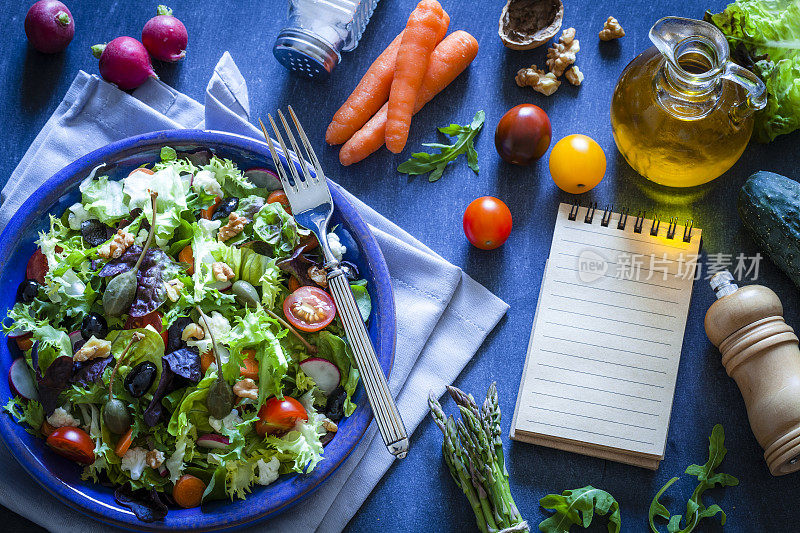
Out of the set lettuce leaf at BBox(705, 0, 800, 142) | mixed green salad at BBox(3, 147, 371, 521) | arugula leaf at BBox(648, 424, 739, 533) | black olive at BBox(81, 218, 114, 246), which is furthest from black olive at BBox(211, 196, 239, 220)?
lettuce leaf at BBox(705, 0, 800, 142)

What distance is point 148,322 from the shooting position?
1570 mm

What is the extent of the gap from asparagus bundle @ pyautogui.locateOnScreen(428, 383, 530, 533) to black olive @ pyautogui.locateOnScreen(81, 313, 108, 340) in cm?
85

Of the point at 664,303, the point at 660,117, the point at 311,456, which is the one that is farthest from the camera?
the point at 664,303

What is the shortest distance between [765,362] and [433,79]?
3.94 ft

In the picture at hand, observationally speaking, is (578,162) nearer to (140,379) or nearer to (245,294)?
(245,294)

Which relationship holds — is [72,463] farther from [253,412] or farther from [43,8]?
[43,8]

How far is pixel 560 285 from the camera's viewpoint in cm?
191

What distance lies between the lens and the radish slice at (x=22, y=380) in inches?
61.9

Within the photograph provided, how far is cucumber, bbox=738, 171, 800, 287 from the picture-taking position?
1785 millimetres

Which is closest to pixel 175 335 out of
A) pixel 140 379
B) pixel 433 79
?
pixel 140 379

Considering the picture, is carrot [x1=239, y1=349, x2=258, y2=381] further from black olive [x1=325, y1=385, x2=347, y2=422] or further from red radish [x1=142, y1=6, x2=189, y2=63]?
red radish [x1=142, y1=6, x2=189, y2=63]

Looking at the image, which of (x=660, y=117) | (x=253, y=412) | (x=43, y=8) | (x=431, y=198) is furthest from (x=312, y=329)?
(x=43, y=8)

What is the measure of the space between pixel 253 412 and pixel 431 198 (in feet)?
2.72

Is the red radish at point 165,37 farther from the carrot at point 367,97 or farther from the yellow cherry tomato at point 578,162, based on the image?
the yellow cherry tomato at point 578,162
